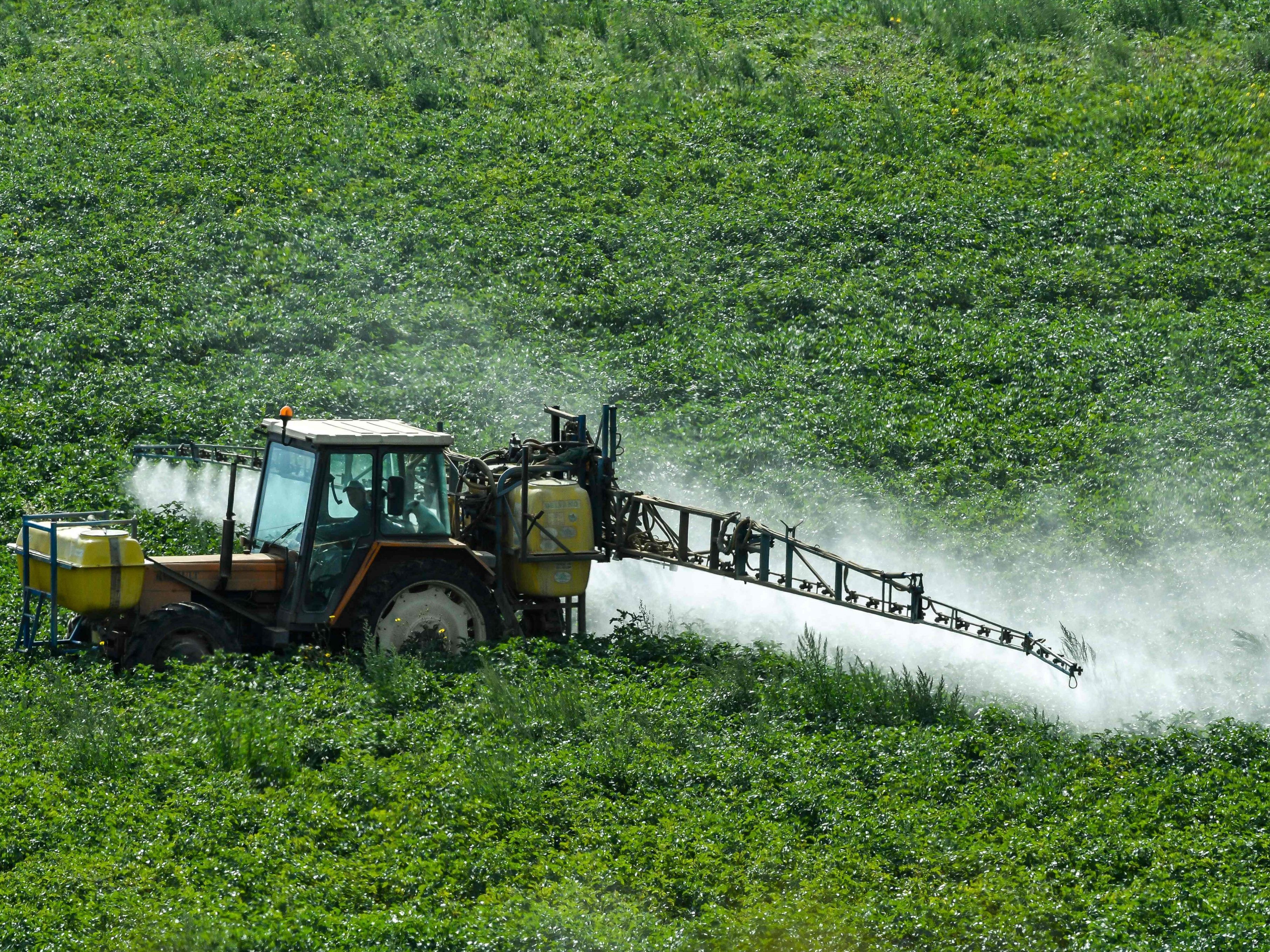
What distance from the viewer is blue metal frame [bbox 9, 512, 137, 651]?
11.6 metres

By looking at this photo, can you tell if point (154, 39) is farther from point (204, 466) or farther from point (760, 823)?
point (760, 823)

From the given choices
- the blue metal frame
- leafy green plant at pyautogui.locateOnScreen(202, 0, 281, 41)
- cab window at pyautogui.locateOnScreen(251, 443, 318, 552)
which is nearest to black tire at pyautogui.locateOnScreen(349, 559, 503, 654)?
cab window at pyautogui.locateOnScreen(251, 443, 318, 552)

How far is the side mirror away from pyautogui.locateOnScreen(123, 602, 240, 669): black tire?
159 cm

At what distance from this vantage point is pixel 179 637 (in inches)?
462

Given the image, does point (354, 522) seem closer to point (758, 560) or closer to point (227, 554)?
point (227, 554)

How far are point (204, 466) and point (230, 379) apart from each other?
5502mm

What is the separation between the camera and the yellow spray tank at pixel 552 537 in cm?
1304

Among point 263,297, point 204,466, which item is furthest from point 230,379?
point 204,466

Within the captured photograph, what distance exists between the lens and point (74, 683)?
10.8 metres

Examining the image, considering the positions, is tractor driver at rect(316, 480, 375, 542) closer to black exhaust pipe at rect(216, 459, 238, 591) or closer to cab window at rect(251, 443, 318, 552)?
cab window at rect(251, 443, 318, 552)

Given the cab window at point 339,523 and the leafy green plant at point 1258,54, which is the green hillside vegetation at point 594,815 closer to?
the cab window at point 339,523

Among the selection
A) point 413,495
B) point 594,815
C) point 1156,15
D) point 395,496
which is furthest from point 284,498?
point 1156,15

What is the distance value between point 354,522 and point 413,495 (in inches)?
21.8

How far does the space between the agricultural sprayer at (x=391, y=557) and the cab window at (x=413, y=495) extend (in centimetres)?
1
